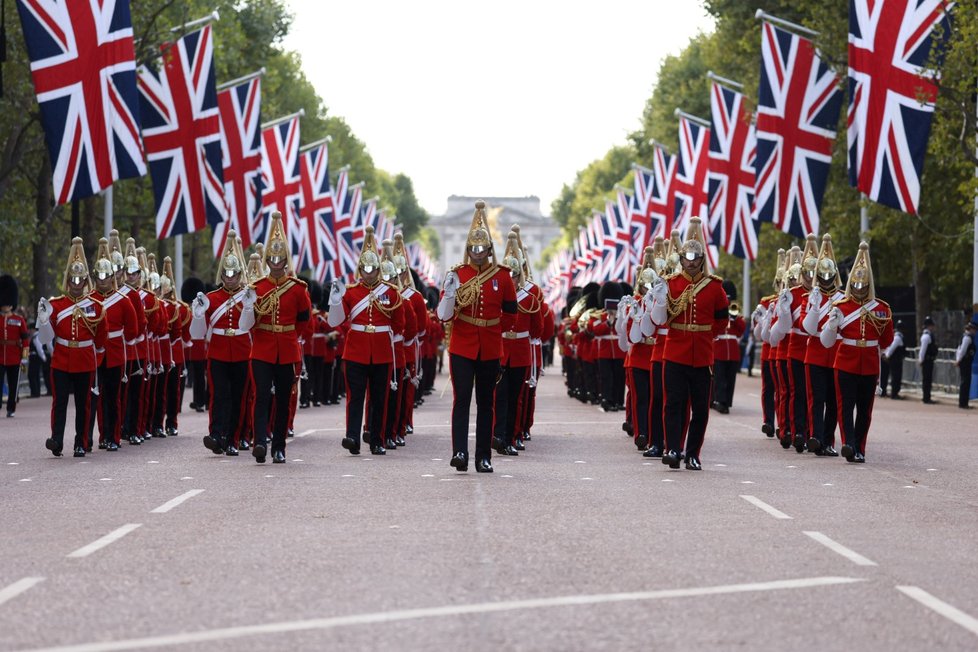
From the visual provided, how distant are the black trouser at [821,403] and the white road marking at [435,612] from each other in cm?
970

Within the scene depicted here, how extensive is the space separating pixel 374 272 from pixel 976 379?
19.7 meters

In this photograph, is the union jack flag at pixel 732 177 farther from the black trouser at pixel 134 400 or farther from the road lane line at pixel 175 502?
the road lane line at pixel 175 502

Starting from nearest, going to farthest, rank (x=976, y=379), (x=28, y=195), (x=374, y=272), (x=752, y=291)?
(x=374, y=272) < (x=976, y=379) < (x=28, y=195) < (x=752, y=291)

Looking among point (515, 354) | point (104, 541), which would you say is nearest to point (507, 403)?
point (515, 354)

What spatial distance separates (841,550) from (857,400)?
7867mm

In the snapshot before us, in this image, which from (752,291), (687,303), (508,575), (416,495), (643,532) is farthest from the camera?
(752,291)

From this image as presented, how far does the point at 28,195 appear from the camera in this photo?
50312 millimetres

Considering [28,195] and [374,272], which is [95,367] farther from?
[28,195]

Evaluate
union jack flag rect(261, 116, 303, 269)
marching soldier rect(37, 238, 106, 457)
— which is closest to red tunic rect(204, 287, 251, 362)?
marching soldier rect(37, 238, 106, 457)

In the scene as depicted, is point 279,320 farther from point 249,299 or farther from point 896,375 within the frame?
point 896,375

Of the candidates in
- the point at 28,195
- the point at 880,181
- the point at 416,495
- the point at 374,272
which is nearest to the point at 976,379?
the point at 880,181

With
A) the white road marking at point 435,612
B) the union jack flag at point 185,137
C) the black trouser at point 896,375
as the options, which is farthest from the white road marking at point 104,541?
the black trouser at point 896,375

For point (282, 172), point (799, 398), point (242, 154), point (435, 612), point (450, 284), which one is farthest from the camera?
point (282, 172)

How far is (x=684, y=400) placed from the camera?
16688 millimetres
